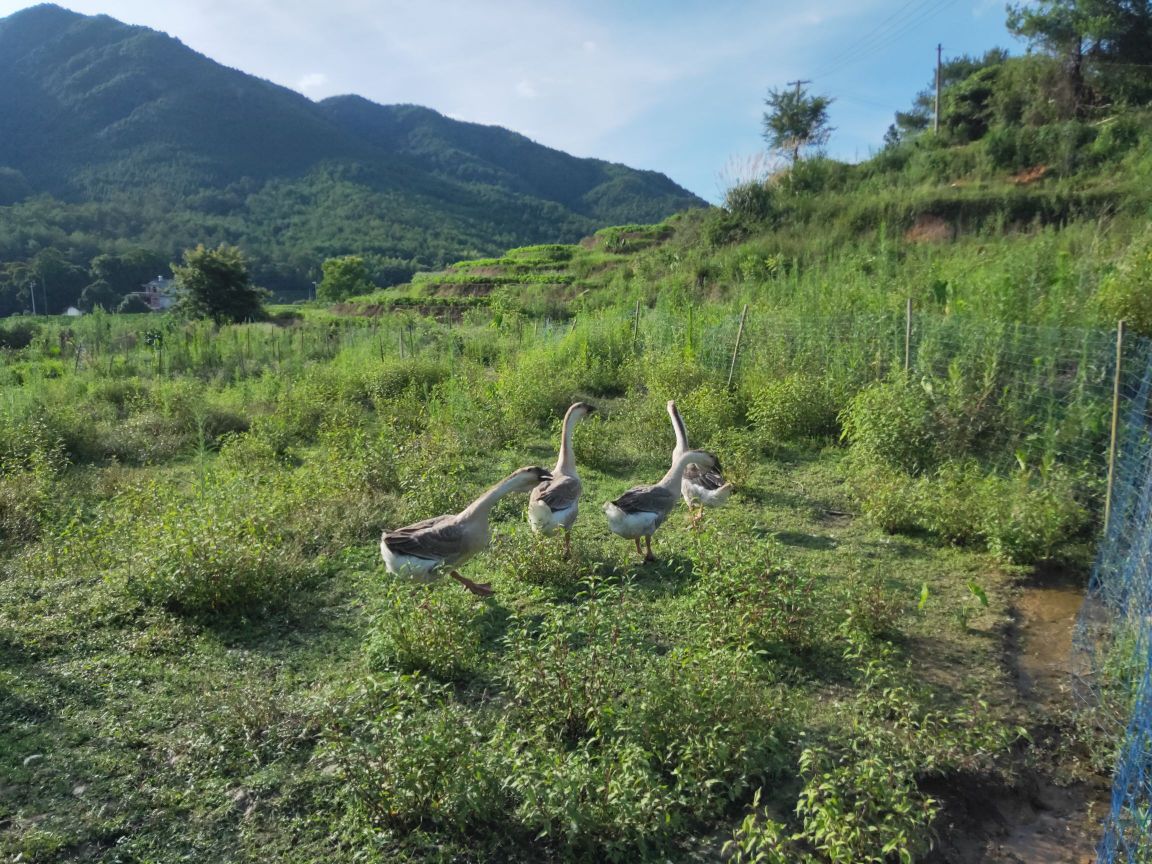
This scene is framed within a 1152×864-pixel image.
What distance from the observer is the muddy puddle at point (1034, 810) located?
3.12 metres

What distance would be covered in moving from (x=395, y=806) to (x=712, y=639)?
2.09 m

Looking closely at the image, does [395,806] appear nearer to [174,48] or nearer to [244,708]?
[244,708]

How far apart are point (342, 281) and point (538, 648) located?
41.2m

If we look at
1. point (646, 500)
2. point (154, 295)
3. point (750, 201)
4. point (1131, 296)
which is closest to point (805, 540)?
point (646, 500)

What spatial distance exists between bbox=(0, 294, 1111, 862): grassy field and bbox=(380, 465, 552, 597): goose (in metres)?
0.22

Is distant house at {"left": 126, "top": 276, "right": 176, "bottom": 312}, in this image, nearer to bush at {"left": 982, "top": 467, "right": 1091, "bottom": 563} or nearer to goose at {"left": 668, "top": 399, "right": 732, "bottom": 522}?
goose at {"left": 668, "top": 399, "right": 732, "bottom": 522}

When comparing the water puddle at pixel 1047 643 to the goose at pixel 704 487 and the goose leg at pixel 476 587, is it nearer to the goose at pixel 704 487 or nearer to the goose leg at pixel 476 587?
the goose at pixel 704 487

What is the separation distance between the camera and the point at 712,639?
14.1 ft

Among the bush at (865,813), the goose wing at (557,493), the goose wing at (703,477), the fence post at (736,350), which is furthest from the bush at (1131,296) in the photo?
the bush at (865,813)

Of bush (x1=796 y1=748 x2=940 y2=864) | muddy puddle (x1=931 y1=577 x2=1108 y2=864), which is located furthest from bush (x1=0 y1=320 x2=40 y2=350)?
muddy puddle (x1=931 y1=577 x2=1108 y2=864)

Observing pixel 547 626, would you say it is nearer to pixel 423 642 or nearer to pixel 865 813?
pixel 423 642

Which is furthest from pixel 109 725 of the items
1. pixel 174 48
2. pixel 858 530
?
pixel 174 48

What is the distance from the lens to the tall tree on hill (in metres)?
20.6

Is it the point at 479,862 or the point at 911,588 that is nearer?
the point at 479,862
